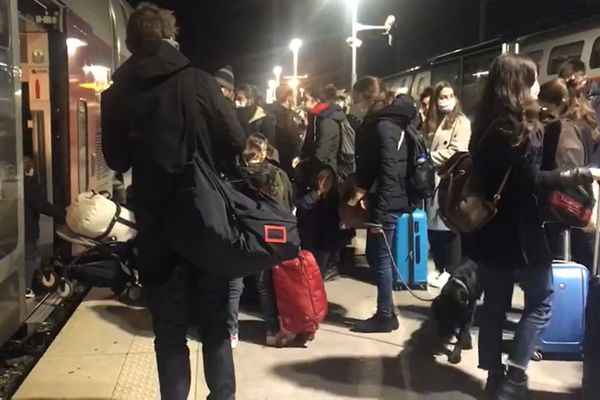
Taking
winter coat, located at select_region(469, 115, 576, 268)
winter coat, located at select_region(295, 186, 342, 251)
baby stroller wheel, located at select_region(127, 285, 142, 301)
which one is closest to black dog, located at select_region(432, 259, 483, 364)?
winter coat, located at select_region(469, 115, 576, 268)

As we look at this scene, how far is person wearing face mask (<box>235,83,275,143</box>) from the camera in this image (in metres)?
6.29

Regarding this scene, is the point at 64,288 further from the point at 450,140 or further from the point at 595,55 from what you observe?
the point at 595,55

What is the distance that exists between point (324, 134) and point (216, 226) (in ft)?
11.8

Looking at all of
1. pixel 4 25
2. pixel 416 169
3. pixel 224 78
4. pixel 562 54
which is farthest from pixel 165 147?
pixel 562 54

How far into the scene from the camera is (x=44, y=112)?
5.29 meters

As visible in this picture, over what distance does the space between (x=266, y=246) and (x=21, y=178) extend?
1.92 meters

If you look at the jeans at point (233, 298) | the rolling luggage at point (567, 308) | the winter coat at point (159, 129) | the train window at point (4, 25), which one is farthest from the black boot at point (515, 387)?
the train window at point (4, 25)

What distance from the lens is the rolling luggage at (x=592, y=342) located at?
3.19m

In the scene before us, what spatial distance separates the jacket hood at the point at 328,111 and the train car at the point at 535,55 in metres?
3.87

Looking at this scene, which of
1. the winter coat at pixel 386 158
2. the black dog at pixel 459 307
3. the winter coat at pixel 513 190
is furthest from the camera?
the winter coat at pixel 386 158

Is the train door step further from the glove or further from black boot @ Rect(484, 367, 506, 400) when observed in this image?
the glove

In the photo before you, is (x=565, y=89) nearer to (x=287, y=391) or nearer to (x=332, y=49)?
(x=287, y=391)

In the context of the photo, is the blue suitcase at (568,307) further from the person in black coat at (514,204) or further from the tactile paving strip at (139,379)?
the tactile paving strip at (139,379)

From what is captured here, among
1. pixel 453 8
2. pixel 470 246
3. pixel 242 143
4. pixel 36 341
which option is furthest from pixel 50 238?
pixel 453 8
